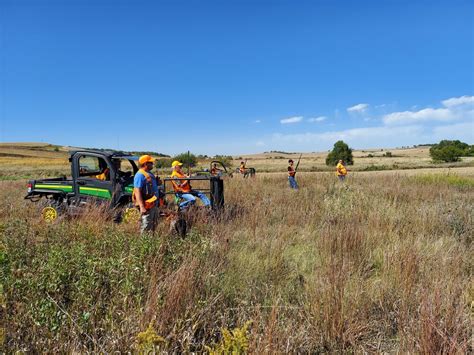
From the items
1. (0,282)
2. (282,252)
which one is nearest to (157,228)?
(282,252)

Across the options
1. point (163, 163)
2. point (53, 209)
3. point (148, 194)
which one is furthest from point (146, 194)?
point (163, 163)

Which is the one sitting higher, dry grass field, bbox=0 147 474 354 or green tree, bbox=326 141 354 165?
green tree, bbox=326 141 354 165

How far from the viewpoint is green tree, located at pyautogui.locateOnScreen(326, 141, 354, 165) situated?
213 ft

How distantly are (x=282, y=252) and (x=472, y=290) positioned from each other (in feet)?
6.79

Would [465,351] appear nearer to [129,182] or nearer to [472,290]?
[472,290]

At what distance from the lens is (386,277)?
11.5ft

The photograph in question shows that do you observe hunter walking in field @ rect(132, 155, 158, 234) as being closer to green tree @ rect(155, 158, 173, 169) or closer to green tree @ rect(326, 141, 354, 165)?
green tree @ rect(155, 158, 173, 169)

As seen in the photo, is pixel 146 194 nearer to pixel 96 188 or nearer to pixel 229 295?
pixel 96 188

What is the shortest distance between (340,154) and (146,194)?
67207 millimetres

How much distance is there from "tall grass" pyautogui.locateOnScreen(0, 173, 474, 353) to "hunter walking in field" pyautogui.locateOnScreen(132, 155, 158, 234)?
0.65 m

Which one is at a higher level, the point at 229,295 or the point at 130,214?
the point at 130,214

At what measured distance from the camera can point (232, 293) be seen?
3145mm

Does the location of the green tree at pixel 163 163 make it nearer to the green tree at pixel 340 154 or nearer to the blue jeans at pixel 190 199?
the green tree at pixel 340 154

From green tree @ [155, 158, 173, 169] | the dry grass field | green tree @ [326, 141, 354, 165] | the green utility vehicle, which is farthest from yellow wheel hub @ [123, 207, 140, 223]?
green tree @ [326, 141, 354, 165]
